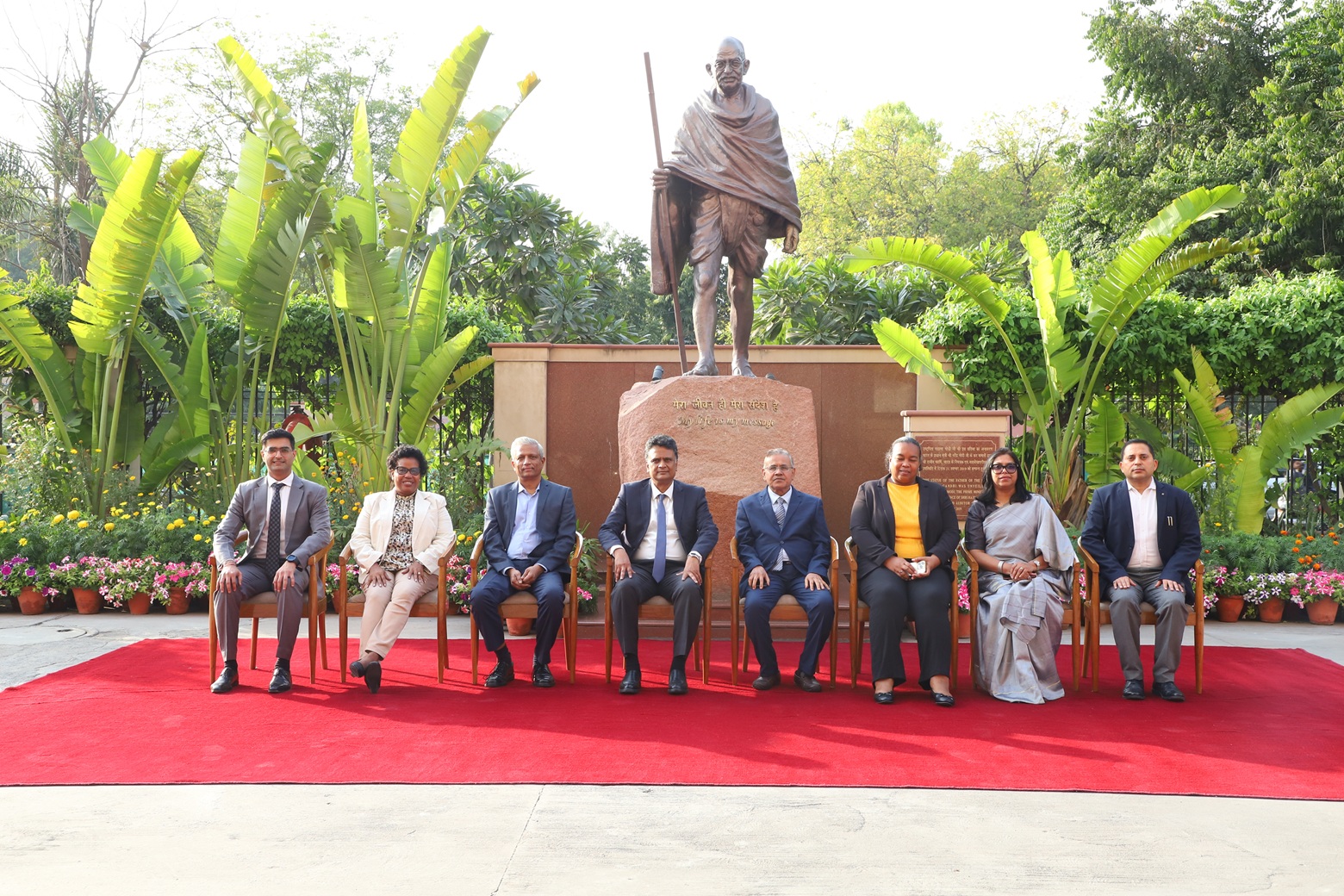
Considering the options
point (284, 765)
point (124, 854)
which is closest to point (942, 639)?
point (284, 765)

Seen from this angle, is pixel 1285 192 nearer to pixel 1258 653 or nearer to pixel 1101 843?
pixel 1258 653

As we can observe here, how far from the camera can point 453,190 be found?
29.9 ft

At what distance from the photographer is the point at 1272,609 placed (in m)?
8.00

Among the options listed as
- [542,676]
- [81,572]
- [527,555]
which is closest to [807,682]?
[542,676]

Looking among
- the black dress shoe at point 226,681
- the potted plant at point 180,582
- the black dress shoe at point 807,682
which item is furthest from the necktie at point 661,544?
the potted plant at point 180,582

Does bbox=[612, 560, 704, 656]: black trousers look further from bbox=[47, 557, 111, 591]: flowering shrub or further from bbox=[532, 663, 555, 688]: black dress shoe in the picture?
bbox=[47, 557, 111, 591]: flowering shrub

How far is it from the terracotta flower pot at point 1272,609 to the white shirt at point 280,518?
6795 mm

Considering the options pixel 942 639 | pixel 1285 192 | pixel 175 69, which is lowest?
pixel 942 639

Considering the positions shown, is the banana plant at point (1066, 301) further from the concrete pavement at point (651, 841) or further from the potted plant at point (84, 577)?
→ the potted plant at point (84, 577)

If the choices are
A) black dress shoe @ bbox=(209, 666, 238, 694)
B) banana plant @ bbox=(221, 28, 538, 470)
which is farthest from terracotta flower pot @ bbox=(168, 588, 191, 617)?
black dress shoe @ bbox=(209, 666, 238, 694)

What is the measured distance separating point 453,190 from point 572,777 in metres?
6.34

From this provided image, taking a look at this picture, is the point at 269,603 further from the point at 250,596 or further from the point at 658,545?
the point at 658,545

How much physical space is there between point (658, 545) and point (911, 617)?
135 cm

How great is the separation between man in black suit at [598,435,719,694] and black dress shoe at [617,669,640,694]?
0.01 metres
